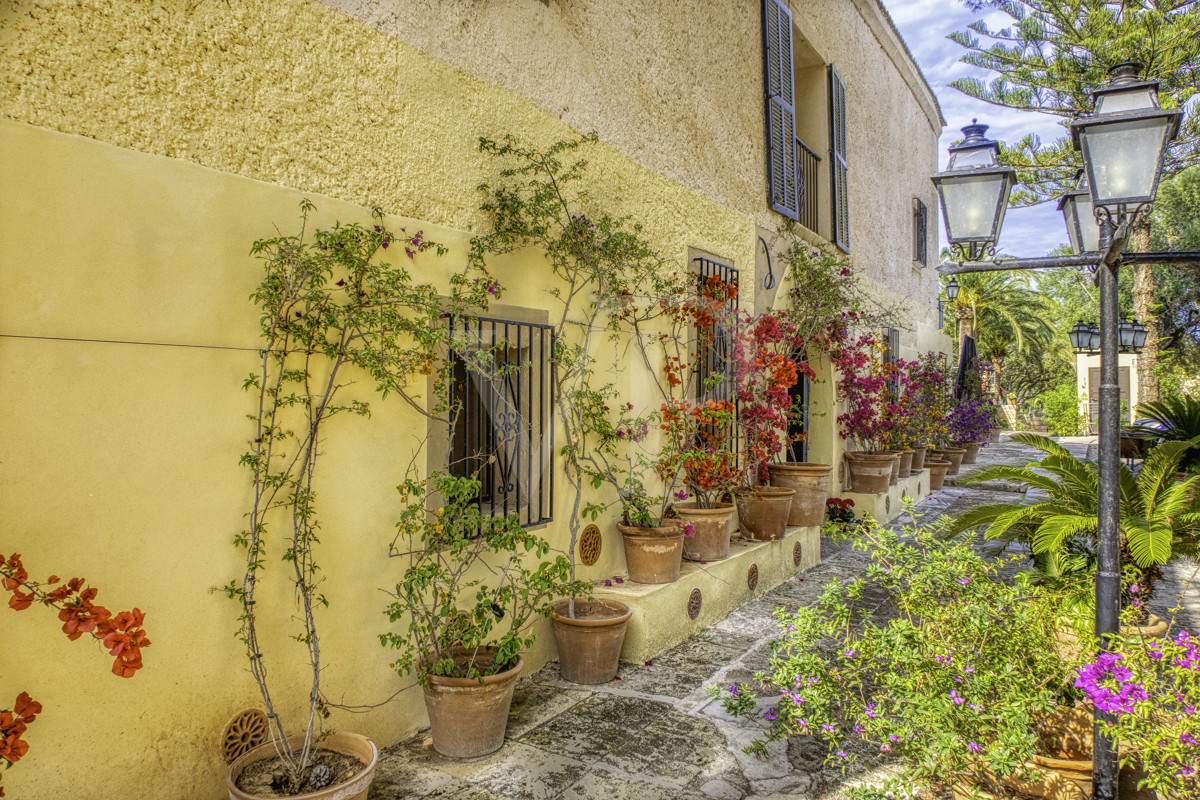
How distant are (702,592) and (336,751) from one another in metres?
2.76

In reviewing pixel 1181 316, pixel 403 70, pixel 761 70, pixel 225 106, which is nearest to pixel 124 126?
pixel 225 106

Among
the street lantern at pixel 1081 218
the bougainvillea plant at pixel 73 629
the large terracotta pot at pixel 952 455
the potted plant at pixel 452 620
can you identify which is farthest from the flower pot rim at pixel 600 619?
the large terracotta pot at pixel 952 455

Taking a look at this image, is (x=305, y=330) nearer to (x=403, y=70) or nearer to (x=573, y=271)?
(x=403, y=70)

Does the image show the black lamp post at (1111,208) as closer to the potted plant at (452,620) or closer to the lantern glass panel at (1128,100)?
the lantern glass panel at (1128,100)

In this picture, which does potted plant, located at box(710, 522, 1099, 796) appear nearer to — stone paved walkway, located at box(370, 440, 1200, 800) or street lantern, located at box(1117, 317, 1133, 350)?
stone paved walkway, located at box(370, 440, 1200, 800)

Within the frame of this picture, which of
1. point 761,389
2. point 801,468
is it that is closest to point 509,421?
point 761,389

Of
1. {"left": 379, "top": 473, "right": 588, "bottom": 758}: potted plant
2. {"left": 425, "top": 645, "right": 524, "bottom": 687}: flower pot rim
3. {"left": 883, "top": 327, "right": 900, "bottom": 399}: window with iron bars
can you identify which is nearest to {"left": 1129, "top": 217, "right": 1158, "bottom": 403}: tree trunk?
{"left": 883, "top": 327, "right": 900, "bottom": 399}: window with iron bars

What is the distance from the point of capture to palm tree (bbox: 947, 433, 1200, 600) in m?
3.92

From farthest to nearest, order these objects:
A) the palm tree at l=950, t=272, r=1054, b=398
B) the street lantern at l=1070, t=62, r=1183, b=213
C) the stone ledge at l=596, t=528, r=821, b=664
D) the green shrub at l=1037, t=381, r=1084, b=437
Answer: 1. the palm tree at l=950, t=272, r=1054, b=398
2. the green shrub at l=1037, t=381, r=1084, b=437
3. the stone ledge at l=596, t=528, r=821, b=664
4. the street lantern at l=1070, t=62, r=1183, b=213

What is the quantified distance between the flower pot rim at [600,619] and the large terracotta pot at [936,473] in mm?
8813

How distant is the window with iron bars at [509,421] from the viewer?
3.91 meters

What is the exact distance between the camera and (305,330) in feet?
9.54

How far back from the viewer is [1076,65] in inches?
554

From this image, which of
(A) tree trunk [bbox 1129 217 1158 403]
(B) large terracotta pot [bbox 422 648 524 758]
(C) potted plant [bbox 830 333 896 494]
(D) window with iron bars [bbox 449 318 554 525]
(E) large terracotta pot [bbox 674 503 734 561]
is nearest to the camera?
(B) large terracotta pot [bbox 422 648 524 758]
